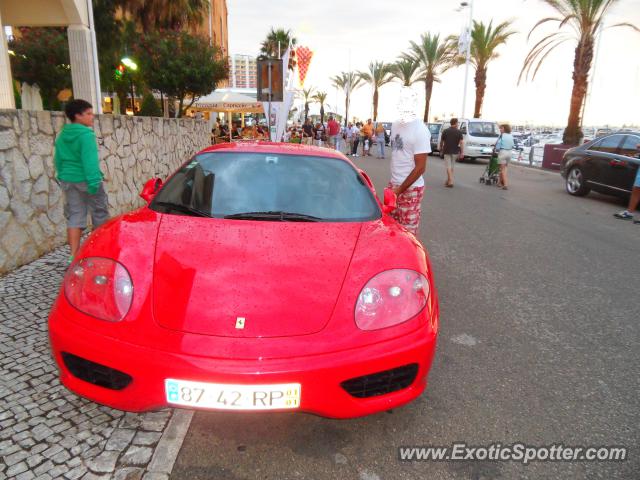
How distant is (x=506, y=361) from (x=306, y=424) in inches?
60.2

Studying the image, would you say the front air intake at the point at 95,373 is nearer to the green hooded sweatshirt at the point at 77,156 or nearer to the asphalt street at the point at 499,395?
the asphalt street at the point at 499,395

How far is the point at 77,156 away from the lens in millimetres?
4062

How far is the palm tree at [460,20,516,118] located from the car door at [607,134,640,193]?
21.0 meters

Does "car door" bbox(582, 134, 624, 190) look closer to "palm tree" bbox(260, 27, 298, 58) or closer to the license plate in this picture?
the license plate

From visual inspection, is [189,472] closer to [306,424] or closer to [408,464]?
[306,424]

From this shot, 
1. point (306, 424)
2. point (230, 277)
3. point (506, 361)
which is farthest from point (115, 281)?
point (506, 361)

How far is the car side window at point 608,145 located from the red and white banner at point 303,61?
9.69 meters

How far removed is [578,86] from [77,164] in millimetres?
19997

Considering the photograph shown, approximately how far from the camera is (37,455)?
1969 mm

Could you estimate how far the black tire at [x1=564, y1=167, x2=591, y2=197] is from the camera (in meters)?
10.5

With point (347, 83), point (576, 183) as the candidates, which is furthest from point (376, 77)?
point (576, 183)

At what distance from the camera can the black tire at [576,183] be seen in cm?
1046

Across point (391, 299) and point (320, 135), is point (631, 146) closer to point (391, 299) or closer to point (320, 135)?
point (391, 299)

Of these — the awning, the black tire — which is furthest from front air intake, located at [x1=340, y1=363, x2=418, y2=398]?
the awning
